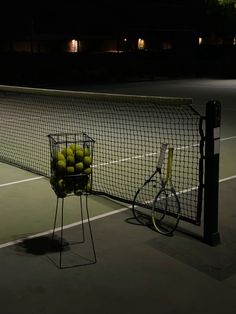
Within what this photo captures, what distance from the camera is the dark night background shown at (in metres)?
33.4

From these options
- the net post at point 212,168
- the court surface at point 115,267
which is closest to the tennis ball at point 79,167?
the court surface at point 115,267

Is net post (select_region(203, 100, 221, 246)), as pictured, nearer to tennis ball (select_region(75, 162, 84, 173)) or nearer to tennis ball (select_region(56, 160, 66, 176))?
tennis ball (select_region(75, 162, 84, 173))

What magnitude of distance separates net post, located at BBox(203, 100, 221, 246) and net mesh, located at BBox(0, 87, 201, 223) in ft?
1.14

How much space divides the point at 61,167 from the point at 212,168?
163 cm

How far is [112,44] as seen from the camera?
46.3 m

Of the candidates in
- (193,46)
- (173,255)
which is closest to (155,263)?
(173,255)

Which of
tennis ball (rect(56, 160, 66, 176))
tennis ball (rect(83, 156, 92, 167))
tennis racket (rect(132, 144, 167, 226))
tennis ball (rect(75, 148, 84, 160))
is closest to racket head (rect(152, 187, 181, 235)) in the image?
tennis racket (rect(132, 144, 167, 226))

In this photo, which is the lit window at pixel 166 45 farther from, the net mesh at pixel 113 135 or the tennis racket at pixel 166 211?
the tennis racket at pixel 166 211

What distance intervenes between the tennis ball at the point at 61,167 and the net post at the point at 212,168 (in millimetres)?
1564

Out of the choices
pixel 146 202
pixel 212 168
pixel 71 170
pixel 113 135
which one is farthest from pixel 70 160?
pixel 113 135

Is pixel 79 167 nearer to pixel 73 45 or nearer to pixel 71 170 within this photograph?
pixel 71 170

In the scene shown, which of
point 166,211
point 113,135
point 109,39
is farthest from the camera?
point 109,39

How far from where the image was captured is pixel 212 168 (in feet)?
17.8

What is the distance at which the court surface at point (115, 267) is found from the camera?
4309 mm
